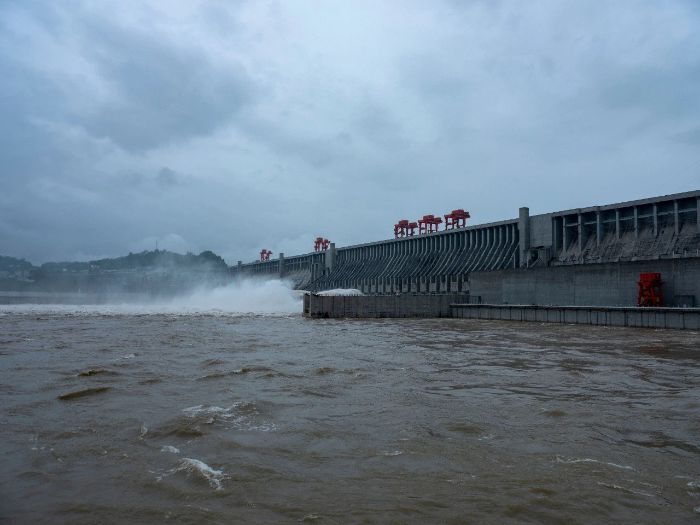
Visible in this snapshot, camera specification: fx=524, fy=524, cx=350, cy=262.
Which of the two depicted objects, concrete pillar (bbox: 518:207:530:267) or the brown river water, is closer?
the brown river water

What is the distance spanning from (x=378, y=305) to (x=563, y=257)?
16412 millimetres

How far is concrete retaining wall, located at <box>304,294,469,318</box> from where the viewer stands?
135ft

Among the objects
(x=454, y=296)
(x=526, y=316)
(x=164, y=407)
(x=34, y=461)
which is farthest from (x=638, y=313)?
(x=34, y=461)

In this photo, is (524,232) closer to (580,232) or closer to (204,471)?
(580,232)


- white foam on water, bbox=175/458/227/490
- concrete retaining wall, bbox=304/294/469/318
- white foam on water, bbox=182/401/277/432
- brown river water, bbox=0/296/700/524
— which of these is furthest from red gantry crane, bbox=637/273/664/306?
white foam on water, bbox=175/458/227/490

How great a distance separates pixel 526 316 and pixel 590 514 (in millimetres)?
34573

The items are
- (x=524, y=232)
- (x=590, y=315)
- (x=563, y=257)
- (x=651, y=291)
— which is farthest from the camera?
(x=524, y=232)

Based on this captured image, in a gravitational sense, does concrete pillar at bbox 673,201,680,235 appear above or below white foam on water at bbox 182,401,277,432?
above

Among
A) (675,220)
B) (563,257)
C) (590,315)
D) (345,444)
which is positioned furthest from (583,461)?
(563,257)

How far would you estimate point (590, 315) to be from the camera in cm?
3278

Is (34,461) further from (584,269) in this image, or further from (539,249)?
(539,249)

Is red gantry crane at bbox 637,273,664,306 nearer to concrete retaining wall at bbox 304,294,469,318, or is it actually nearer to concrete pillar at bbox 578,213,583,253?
concrete pillar at bbox 578,213,583,253

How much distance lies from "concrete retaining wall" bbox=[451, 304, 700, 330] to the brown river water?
725 inches

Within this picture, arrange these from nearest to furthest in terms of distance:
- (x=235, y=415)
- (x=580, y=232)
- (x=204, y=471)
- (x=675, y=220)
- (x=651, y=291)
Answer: (x=204, y=471) < (x=235, y=415) < (x=651, y=291) < (x=675, y=220) < (x=580, y=232)
